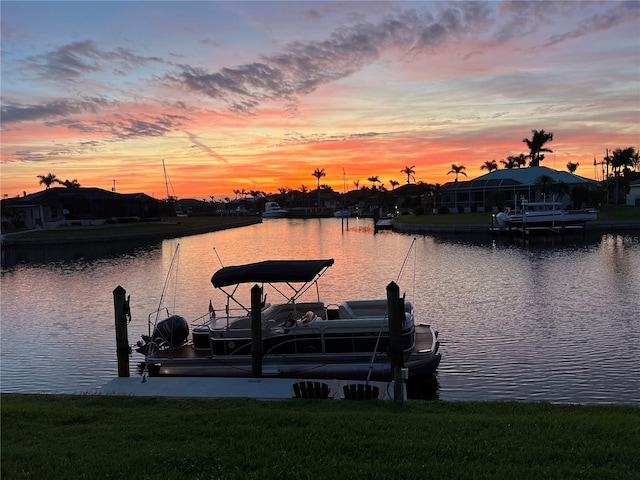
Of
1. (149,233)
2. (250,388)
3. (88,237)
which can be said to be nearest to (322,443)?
(250,388)

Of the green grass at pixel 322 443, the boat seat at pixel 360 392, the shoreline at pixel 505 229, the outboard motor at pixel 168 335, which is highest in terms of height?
the shoreline at pixel 505 229

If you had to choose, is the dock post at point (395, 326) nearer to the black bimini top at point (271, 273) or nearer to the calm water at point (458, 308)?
the calm water at point (458, 308)

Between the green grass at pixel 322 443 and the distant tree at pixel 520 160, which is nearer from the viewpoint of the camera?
the green grass at pixel 322 443

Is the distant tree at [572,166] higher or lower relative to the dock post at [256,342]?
higher

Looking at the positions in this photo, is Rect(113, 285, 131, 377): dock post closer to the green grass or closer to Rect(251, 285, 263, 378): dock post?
Rect(251, 285, 263, 378): dock post

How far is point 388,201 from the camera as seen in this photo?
14988 centimetres

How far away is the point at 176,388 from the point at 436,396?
6.67 m

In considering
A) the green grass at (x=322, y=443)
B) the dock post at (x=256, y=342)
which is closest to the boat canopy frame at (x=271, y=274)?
the dock post at (x=256, y=342)

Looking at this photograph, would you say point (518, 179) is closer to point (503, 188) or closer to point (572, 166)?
point (503, 188)

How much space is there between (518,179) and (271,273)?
96853 mm

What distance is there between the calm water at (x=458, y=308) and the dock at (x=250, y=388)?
2829mm

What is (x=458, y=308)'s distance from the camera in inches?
966

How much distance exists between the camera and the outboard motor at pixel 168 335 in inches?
664

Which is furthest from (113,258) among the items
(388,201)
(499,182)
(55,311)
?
(388,201)
